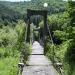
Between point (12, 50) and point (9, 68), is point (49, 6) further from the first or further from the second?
point (9, 68)

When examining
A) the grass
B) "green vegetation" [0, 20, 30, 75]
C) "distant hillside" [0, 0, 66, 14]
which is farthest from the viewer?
"distant hillside" [0, 0, 66, 14]

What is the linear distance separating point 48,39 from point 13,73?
18.1 m

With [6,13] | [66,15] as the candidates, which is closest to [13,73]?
[66,15]

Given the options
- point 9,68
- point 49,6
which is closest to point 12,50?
point 9,68

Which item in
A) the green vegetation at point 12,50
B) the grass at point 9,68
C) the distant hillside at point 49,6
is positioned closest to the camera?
the grass at point 9,68

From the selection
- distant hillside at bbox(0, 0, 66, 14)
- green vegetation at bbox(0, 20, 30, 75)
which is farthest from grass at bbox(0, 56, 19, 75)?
distant hillside at bbox(0, 0, 66, 14)

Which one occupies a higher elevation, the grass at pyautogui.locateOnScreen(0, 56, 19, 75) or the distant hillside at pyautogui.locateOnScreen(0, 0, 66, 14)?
the distant hillside at pyautogui.locateOnScreen(0, 0, 66, 14)

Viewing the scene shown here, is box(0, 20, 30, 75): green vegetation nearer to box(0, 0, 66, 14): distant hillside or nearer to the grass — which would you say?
the grass

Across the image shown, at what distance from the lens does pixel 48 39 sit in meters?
32.6

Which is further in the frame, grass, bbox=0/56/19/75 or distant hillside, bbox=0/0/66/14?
distant hillside, bbox=0/0/66/14

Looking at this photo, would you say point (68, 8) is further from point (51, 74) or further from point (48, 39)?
point (51, 74)

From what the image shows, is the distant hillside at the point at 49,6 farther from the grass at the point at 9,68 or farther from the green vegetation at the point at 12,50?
the grass at the point at 9,68

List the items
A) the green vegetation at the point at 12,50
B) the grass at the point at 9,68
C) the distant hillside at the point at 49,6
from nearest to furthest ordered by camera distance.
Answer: the grass at the point at 9,68 → the green vegetation at the point at 12,50 → the distant hillside at the point at 49,6

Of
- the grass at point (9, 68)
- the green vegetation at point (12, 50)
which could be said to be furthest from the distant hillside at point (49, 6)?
the grass at point (9, 68)
